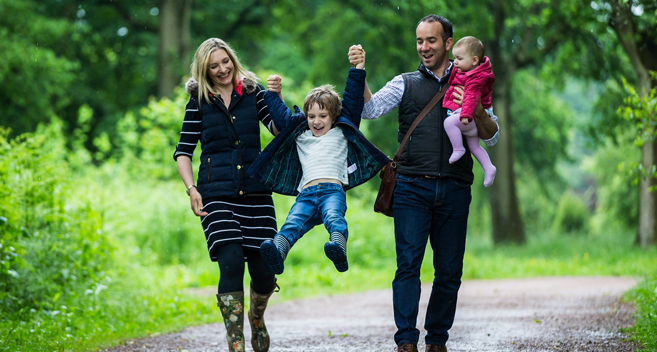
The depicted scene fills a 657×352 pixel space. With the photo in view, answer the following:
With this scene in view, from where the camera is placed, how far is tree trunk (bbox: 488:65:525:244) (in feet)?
69.9

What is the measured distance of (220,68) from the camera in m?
4.73

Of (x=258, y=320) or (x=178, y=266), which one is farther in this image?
(x=178, y=266)

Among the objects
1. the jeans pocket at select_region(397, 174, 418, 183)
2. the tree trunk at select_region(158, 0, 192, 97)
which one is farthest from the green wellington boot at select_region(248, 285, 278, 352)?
the tree trunk at select_region(158, 0, 192, 97)

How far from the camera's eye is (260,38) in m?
27.8

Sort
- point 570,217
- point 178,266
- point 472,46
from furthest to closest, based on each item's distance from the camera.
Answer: point 570,217, point 178,266, point 472,46

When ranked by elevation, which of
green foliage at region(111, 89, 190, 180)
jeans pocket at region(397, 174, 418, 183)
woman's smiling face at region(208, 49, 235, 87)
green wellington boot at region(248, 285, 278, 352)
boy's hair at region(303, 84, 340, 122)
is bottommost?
green wellington boot at region(248, 285, 278, 352)

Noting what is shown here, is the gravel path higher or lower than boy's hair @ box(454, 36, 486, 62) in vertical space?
lower

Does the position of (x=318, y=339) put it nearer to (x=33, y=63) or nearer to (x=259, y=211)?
(x=259, y=211)

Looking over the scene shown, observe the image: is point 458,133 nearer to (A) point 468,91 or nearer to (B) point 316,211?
(A) point 468,91

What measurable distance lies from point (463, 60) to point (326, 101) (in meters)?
0.88

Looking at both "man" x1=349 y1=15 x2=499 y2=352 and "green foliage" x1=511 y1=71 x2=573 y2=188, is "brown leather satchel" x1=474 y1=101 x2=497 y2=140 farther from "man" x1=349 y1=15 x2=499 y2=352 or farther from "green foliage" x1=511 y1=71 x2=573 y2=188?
"green foliage" x1=511 y1=71 x2=573 y2=188

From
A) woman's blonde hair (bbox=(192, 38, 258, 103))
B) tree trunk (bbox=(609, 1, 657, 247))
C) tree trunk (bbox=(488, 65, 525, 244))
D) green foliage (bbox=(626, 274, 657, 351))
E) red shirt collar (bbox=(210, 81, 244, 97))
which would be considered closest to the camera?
woman's blonde hair (bbox=(192, 38, 258, 103))

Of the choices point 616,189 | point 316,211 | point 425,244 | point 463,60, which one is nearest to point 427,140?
point 463,60

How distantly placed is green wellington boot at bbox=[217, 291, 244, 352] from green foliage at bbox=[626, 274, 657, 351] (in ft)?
8.80
